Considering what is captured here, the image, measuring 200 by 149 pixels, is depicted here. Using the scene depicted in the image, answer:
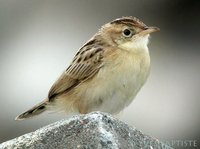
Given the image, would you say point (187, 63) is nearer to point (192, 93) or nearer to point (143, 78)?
point (192, 93)

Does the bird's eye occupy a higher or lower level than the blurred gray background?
higher

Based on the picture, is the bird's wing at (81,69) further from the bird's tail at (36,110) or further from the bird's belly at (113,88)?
the bird's tail at (36,110)

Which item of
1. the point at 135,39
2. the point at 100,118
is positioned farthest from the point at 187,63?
the point at 100,118

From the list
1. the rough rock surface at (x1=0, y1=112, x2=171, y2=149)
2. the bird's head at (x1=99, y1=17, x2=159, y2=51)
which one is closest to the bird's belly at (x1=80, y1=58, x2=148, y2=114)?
the bird's head at (x1=99, y1=17, x2=159, y2=51)

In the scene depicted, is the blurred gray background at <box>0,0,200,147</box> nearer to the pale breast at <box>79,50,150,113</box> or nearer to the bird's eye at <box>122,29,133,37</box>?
the bird's eye at <box>122,29,133,37</box>

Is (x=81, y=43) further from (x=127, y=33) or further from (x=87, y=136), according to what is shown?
(x=87, y=136)

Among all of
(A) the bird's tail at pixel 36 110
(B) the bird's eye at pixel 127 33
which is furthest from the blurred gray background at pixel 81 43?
(B) the bird's eye at pixel 127 33
